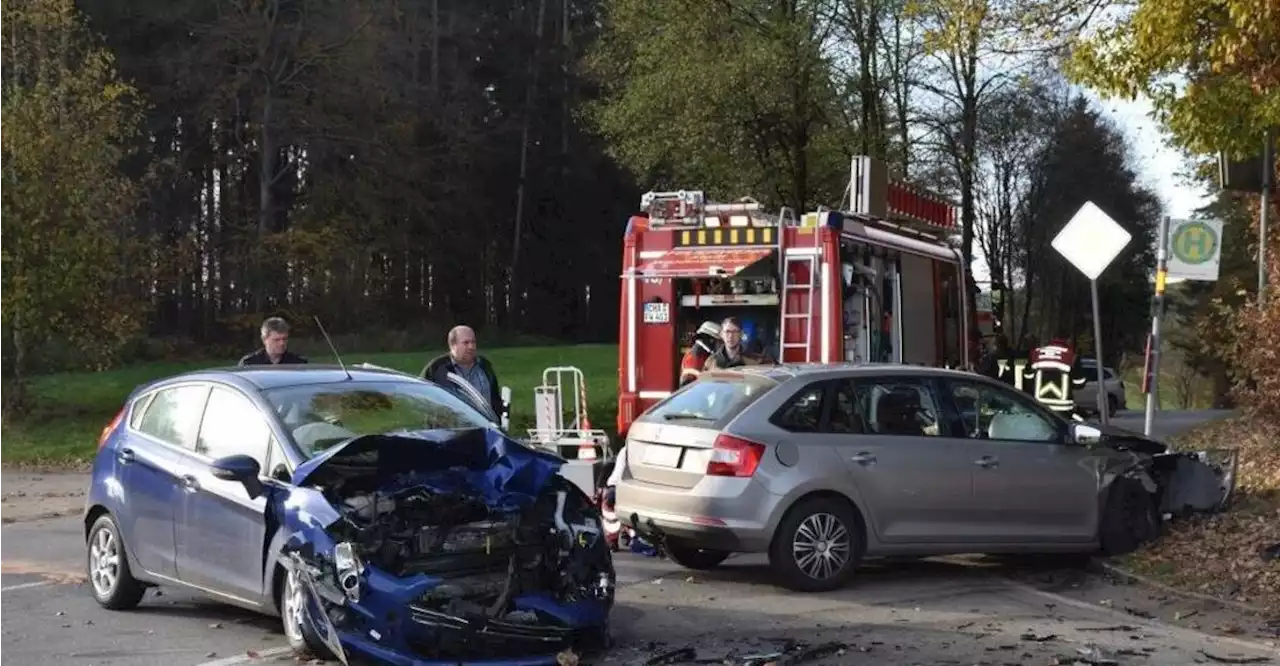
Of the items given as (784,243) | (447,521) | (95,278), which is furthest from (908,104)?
(447,521)

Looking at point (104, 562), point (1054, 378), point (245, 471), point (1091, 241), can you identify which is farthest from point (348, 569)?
point (1054, 378)

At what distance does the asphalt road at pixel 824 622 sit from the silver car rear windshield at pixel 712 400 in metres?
1.14

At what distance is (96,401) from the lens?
26.6 metres

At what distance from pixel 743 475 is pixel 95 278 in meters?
17.0

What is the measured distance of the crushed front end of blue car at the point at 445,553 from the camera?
6.57m

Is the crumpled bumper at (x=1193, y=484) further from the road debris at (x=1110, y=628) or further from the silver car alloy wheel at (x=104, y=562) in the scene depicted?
the silver car alloy wheel at (x=104, y=562)

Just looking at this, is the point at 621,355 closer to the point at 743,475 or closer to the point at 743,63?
the point at 743,475

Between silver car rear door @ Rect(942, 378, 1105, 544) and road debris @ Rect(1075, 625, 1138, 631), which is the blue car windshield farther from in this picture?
road debris @ Rect(1075, 625, 1138, 631)

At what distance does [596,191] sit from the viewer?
61.5 meters

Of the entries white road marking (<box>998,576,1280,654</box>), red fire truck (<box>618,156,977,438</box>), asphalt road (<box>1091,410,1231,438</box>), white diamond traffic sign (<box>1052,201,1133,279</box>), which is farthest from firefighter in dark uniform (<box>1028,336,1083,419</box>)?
white road marking (<box>998,576,1280,654</box>)

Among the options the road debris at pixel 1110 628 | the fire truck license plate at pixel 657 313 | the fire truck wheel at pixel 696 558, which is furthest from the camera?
the fire truck license plate at pixel 657 313

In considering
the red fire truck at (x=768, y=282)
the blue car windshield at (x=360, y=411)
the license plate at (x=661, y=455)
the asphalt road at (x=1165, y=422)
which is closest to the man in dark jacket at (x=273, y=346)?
the blue car windshield at (x=360, y=411)

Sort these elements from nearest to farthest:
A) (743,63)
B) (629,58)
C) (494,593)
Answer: (494,593)
(743,63)
(629,58)

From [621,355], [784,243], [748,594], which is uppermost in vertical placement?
[784,243]
